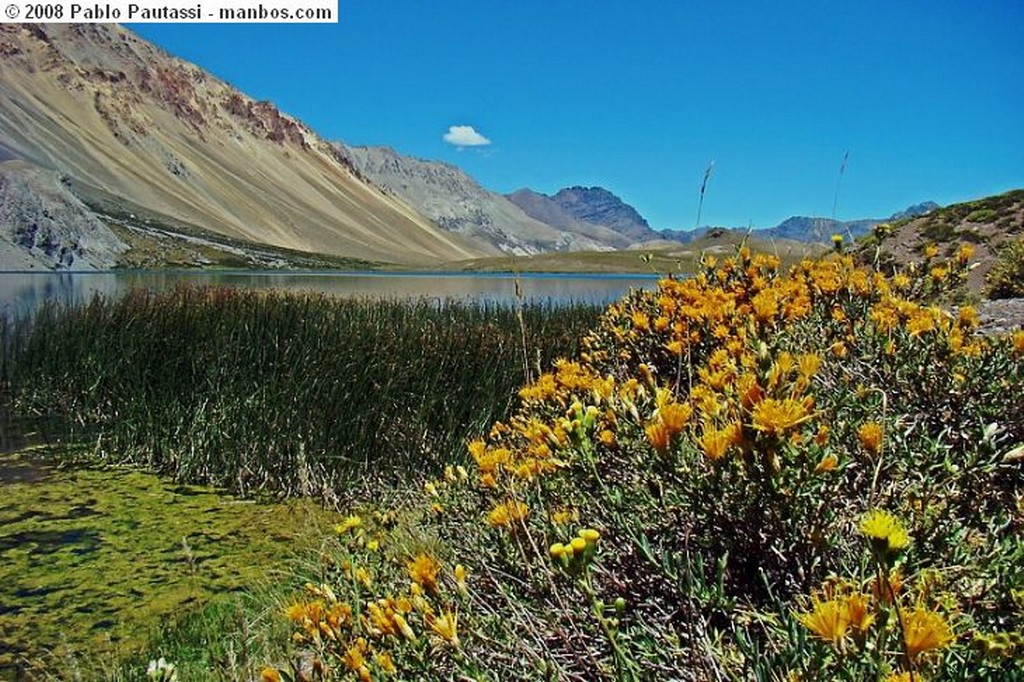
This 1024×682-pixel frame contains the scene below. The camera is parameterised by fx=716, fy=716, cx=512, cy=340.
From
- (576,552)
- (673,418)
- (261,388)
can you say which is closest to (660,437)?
(673,418)

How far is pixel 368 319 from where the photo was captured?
31.0 ft

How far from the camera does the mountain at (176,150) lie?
85.8 m

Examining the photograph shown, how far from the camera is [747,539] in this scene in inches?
55.1

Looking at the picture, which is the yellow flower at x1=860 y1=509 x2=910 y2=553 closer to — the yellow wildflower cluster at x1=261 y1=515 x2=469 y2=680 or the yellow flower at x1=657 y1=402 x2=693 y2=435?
the yellow flower at x1=657 y1=402 x2=693 y2=435

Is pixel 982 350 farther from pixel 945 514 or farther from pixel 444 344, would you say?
pixel 444 344

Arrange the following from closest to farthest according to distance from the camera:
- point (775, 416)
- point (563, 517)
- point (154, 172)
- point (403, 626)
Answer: point (775, 416) → point (403, 626) → point (563, 517) → point (154, 172)

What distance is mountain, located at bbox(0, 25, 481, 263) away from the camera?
85812mm

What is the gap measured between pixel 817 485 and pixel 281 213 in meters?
119

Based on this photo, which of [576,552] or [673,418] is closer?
[576,552]

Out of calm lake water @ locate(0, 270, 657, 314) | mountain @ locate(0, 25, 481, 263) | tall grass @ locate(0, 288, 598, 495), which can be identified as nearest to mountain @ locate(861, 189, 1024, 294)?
calm lake water @ locate(0, 270, 657, 314)

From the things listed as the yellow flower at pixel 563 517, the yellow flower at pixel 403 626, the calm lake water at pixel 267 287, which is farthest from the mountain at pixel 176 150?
the yellow flower at pixel 403 626

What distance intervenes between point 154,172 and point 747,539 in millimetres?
110793

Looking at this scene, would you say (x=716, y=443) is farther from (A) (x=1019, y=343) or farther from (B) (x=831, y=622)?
(A) (x=1019, y=343)

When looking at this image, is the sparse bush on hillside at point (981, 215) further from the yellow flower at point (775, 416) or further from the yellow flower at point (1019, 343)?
the yellow flower at point (775, 416)
